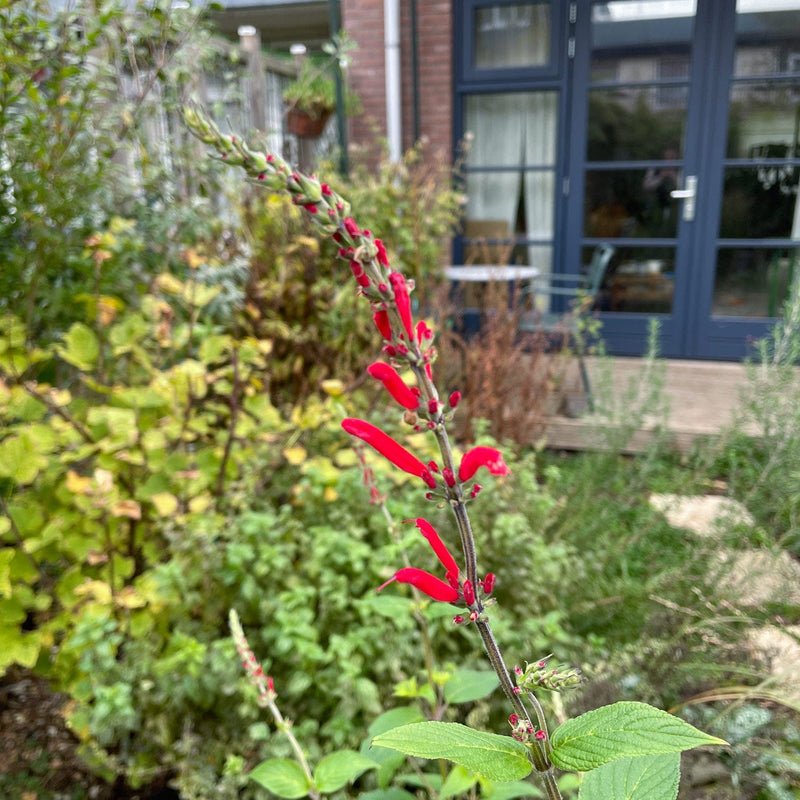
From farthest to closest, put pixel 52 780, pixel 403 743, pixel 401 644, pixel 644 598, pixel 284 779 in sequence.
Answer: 1. pixel 644 598
2. pixel 52 780
3. pixel 401 644
4. pixel 284 779
5. pixel 403 743

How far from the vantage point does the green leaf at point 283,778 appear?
0.88m

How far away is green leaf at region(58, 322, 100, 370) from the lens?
183 centimetres

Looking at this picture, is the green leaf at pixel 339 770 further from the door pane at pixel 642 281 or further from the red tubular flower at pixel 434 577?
the door pane at pixel 642 281

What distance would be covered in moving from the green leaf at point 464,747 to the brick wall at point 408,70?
4.86m

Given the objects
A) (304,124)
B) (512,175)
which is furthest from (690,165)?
(304,124)

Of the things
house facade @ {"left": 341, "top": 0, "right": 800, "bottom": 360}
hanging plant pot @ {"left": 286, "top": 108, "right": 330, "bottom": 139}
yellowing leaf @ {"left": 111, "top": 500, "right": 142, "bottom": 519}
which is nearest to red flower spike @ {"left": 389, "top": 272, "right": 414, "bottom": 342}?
yellowing leaf @ {"left": 111, "top": 500, "right": 142, "bottom": 519}

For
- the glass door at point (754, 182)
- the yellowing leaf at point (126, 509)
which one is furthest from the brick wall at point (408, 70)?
the yellowing leaf at point (126, 509)

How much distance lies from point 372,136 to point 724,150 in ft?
8.19

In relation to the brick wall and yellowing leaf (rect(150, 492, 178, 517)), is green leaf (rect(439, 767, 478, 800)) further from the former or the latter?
the brick wall

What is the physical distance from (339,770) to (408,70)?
5.06 metres

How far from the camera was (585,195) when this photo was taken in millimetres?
5070

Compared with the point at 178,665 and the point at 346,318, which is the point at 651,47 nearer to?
the point at 346,318

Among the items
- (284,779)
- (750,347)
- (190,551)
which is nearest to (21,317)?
(190,551)

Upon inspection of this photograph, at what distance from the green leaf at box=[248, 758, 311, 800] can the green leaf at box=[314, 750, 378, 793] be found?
2cm
